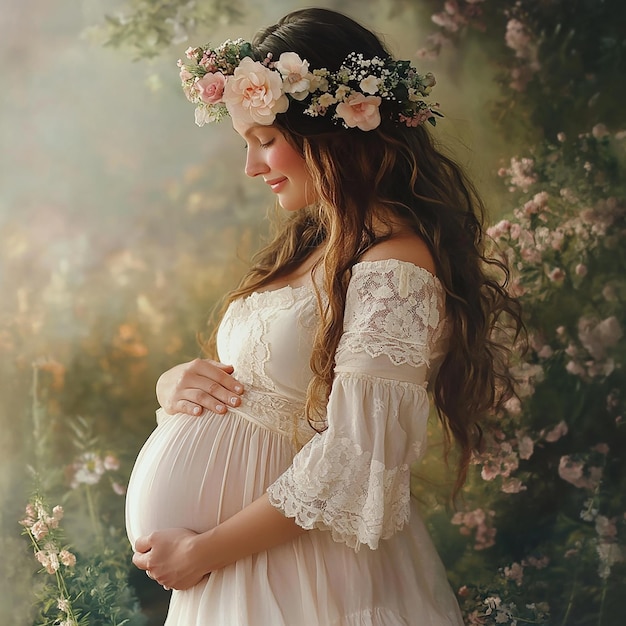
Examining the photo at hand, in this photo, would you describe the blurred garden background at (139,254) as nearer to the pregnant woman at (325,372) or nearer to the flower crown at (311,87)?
the pregnant woman at (325,372)

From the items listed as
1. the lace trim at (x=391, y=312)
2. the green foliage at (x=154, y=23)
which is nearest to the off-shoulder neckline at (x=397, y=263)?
the lace trim at (x=391, y=312)

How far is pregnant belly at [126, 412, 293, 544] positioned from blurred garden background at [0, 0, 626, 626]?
32.8 inches

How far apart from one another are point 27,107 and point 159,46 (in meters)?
0.45

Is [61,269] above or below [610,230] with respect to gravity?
below

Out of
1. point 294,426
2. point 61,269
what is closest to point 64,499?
point 61,269

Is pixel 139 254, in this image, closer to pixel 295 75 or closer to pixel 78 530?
pixel 78 530

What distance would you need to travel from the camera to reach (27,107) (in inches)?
101

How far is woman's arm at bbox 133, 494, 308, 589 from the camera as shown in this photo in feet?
5.16

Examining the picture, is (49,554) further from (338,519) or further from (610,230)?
(610,230)

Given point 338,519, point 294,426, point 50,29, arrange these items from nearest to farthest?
point 338,519
point 294,426
point 50,29

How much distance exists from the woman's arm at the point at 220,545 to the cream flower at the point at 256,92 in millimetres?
762

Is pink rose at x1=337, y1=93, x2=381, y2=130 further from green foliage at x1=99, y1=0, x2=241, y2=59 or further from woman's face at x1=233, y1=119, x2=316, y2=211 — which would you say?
green foliage at x1=99, y1=0, x2=241, y2=59

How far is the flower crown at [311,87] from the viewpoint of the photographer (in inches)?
65.8

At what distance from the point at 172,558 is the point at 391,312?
633mm
